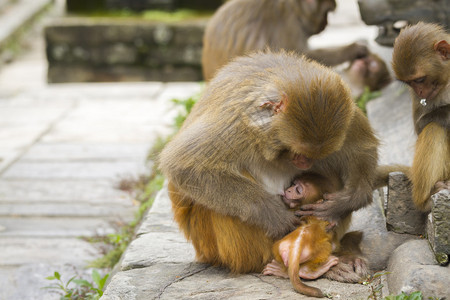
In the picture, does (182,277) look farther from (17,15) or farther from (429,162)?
(17,15)

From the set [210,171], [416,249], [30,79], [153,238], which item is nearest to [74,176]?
[153,238]

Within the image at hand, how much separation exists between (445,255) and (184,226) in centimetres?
174

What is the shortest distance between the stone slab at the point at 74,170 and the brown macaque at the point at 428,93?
460 cm

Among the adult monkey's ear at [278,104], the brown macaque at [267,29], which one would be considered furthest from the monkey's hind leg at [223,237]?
the brown macaque at [267,29]

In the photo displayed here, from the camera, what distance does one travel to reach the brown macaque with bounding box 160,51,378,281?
412 cm

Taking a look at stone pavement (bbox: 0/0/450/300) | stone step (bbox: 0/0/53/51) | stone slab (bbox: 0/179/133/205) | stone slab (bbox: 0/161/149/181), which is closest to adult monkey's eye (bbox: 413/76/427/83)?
stone pavement (bbox: 0/0/450/300)

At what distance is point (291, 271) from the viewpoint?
168 inches

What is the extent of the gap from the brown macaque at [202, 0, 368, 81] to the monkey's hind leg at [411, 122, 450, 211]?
13.4 ft

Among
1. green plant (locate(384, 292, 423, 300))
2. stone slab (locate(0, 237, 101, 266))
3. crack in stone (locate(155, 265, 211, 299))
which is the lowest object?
stone slab (locate(0, 237, 101, 266))

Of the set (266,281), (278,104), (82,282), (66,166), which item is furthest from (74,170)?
(278,104)

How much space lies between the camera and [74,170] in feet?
28.9

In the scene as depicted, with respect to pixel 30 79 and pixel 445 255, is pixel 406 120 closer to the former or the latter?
pixel 445 255

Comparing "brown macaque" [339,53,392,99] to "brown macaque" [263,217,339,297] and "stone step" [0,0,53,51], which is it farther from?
"stone step" [0,0,53,51]

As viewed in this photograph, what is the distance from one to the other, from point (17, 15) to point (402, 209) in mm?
16065
